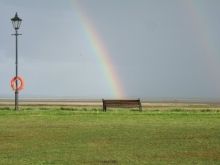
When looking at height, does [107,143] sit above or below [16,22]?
below

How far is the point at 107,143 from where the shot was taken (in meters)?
19.5

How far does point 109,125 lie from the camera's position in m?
26.9

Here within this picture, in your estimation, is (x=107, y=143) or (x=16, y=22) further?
(x=16, y=22)

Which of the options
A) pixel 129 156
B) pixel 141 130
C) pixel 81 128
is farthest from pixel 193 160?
pixel 81 128

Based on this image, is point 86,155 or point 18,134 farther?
point 18,134

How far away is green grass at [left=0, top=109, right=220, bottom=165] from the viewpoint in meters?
15.8

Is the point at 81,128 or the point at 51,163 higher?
the point at 81,128

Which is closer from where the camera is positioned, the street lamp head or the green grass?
the green grass

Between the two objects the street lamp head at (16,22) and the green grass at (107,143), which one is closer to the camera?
the green grass at (107,143)

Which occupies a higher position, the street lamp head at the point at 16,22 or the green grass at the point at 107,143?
the street lamp head at the point at 16,22

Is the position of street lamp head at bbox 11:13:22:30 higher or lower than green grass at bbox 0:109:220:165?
higher

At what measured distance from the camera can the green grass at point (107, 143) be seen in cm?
1581

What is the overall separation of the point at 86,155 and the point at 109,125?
10348 millimetres

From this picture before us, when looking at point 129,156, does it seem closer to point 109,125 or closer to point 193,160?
point 193,160
